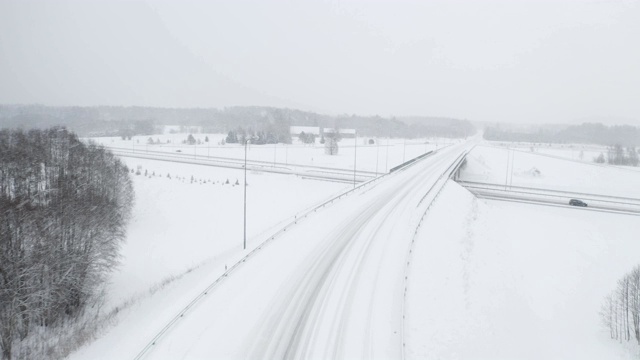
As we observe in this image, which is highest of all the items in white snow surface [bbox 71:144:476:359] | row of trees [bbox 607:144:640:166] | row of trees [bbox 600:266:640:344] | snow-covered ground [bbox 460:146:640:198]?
row of trees [bbox 607:144:640:166]

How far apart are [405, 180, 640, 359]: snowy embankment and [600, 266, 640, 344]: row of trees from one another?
673mm

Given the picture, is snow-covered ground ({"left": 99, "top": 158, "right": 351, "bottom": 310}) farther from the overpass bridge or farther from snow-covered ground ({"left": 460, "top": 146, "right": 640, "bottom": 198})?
snow-covered ground ({"left": 460, "top": 146, "right": 640, "bottom": 198})

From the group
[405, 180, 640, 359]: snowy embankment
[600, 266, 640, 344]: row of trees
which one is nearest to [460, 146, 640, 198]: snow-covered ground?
[405, 180, 640, 359]: snowy embankment

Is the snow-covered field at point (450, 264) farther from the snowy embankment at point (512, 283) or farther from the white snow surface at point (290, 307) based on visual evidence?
the white snow surface at point (290, 307)

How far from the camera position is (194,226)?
43.1 meters

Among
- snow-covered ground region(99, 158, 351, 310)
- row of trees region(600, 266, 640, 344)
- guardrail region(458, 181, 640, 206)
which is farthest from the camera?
guardrail region(458, 181, 640, 206)

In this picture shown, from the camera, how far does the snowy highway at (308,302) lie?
15.8m

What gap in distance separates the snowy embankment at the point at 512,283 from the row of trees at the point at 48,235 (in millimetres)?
18982

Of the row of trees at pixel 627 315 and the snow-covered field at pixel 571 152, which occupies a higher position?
the snow-covered field at pixel 571 152

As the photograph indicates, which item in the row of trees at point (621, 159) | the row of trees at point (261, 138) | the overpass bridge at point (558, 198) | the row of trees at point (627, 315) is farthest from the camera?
the row of trees at point (261, 138)

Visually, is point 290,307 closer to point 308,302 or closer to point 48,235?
point 308,302

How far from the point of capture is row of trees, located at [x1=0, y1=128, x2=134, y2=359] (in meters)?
20.4

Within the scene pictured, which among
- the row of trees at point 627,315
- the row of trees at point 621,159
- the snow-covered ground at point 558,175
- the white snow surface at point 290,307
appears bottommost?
the row of trees at point 627,315

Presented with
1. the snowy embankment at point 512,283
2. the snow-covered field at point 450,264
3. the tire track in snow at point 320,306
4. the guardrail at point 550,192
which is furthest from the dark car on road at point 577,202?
the tire track in snow at point 320,306
